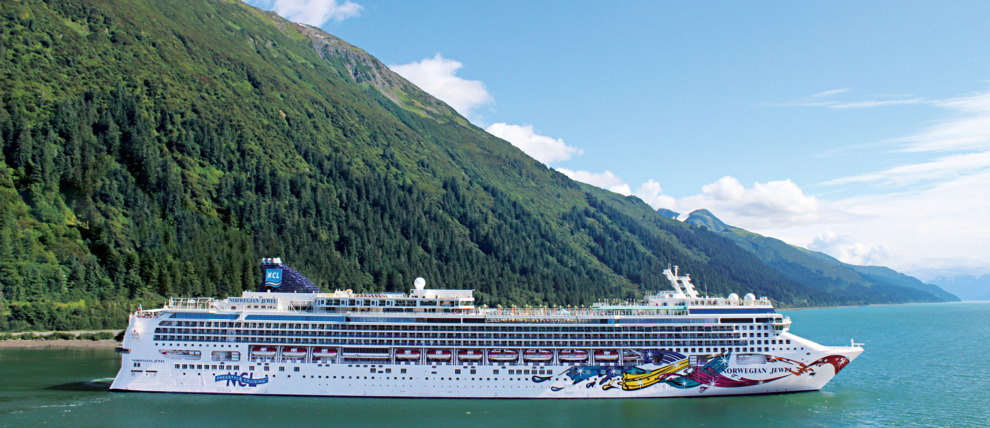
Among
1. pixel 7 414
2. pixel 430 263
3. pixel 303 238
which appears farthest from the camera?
pixel 430 263

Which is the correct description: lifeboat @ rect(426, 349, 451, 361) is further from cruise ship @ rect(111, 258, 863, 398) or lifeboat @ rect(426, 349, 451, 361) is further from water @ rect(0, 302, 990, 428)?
water @ rect(0, 302, 990, 428)

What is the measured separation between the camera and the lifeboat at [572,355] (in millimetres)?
59344

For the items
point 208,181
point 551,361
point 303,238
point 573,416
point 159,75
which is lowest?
point 573,416

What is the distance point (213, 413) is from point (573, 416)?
2961cm

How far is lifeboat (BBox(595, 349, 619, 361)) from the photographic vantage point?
59.4 metres

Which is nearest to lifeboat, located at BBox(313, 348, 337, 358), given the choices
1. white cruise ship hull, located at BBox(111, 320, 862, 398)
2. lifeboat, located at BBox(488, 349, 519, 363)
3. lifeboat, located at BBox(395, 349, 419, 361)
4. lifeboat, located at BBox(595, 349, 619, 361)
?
white cruise ship hull, located at BBox(111, 320, 862, 398)

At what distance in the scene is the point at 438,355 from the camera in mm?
59594

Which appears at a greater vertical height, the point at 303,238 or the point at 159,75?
the point at 159,75

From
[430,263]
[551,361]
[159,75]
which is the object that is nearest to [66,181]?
[159,75]

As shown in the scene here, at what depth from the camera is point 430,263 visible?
180m

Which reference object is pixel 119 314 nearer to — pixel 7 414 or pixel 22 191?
pixel 22 191

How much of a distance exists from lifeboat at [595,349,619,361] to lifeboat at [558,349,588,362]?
1.06m

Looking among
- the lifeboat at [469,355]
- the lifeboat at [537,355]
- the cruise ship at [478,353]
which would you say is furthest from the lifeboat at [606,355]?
the lifeboat at [469,355]

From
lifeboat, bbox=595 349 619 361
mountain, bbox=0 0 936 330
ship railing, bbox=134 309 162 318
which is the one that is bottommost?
lifeboat, bbox=595 349 619 361
